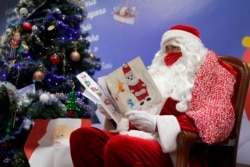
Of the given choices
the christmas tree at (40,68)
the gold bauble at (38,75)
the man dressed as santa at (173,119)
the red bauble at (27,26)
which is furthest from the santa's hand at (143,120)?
the red bauble at (27,26)

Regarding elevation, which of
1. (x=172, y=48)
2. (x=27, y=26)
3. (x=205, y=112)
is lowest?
(x=205, y=112)

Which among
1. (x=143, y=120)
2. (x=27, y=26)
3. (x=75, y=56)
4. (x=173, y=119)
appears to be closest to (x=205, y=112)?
(x=173, y=119)

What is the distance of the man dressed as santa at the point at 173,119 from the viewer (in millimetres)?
1399

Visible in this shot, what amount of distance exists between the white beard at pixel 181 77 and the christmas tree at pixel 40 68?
700 millimetres

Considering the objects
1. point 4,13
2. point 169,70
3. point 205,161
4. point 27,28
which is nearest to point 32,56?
point 27,28

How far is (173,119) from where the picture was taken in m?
1.48

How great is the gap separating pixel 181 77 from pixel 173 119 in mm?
335

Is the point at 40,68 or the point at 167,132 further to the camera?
the point at 40,68

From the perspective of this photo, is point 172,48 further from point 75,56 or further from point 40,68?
point 40,68

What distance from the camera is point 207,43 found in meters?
2.25

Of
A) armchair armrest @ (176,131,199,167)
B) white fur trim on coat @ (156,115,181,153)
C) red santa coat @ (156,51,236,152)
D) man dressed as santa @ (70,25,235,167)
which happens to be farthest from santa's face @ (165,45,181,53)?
armchair armrest @ (176,131,199,167)

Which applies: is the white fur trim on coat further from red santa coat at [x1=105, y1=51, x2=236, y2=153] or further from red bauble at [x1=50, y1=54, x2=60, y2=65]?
red bauble at [x1=50, y1=54, x2=60, y2=65]

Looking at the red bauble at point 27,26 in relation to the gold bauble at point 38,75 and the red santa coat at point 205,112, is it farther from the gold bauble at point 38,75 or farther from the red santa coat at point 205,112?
the red santa coat at point 205,112

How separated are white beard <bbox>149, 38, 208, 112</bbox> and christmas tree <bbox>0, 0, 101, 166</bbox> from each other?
0.70 m
